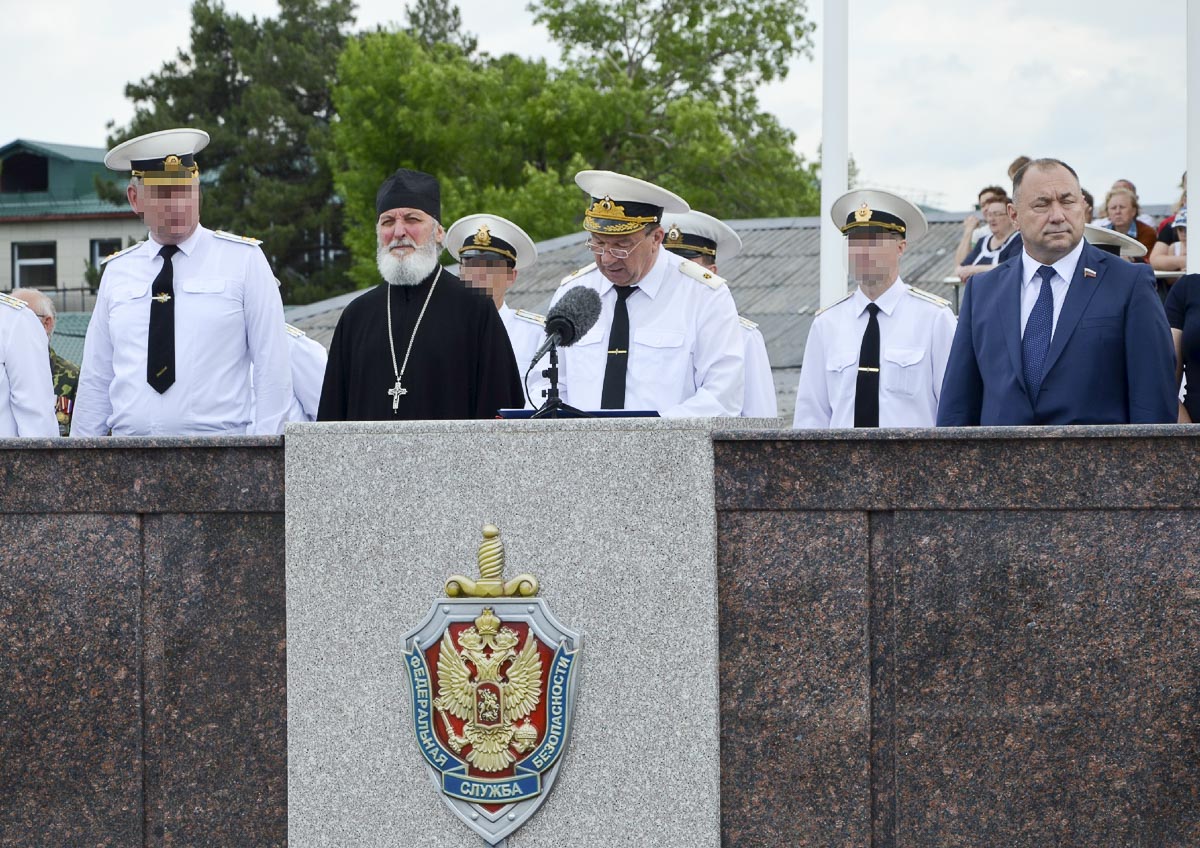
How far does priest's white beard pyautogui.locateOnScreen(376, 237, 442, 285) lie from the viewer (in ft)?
19.2

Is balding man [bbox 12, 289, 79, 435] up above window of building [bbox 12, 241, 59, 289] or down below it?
below

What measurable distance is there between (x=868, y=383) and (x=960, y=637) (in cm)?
276

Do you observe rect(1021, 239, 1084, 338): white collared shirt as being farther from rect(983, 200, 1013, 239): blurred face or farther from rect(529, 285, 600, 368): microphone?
rect(983, 200, 1013, 239): blurred face

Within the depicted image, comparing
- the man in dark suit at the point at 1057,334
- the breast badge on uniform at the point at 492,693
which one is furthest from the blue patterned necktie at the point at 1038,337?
the breast badge on uniform at the point at 492,693

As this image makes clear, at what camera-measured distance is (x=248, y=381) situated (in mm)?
6250

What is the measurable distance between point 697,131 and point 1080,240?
32.2m

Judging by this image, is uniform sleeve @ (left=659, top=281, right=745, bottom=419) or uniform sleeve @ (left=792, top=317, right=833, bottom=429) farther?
uniform sleeve @ (left=792, top=317, right=833, bottom=429)

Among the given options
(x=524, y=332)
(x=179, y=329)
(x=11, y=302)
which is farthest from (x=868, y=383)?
(x=11, y=302)

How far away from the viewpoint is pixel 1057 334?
4.85 m

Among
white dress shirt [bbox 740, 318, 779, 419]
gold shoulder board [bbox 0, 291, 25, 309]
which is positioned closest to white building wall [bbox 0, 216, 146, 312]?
gold shoulder board [bbox 0, 291, 25, 309]

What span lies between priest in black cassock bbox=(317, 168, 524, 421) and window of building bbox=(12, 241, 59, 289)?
5624cm

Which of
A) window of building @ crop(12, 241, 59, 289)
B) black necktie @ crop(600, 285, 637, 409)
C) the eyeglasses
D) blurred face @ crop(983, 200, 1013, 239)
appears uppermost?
window of building @ crop(12, 241, 59, 289)

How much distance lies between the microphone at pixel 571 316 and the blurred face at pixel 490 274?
12.4 feet

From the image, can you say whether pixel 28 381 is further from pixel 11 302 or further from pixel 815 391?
pixel 815 391
